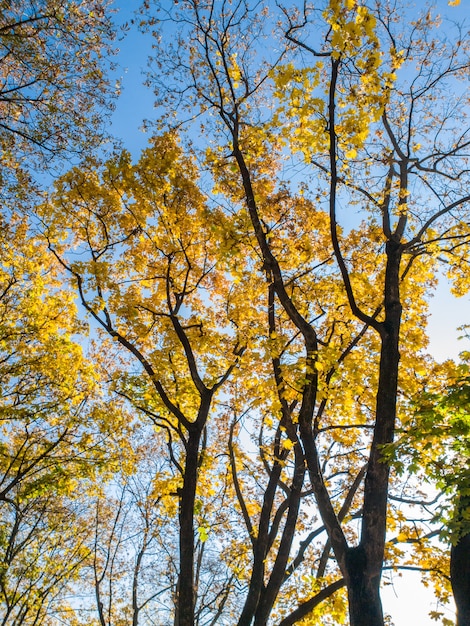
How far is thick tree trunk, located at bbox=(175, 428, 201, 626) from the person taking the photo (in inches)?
243

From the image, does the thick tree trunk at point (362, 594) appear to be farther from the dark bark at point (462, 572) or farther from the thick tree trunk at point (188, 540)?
the thick tree trunk at point (188, 540)

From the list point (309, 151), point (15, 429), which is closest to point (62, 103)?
point (309, 151)

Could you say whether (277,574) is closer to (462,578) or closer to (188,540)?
(188,540)

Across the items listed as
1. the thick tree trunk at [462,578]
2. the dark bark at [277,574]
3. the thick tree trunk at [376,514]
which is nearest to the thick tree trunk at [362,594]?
the thick tree trunk at [376,514]

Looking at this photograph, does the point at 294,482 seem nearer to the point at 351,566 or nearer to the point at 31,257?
the point at 351,566

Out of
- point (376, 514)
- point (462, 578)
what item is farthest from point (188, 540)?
point (462, 578)

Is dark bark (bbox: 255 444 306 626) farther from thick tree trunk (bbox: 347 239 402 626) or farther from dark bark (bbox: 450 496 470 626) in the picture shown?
dark bark (bbox: 450 496 470 626)

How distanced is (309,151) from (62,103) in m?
3.40

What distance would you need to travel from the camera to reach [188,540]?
257 inches

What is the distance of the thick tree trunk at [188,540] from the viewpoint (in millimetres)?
6172

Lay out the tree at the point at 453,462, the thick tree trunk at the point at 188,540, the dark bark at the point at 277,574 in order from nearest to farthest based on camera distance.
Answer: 1. the tree at the point at 453,462
2. the thick tree trunk at the point at 188,540
3. the dark bark at the point at 277,574

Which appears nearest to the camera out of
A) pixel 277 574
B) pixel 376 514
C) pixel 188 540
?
pixel 376 514

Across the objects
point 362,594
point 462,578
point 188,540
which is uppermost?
point 188,540

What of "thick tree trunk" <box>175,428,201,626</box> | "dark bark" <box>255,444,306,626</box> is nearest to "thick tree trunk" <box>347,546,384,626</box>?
"dark bark" <box>255,444,306,626</box>
